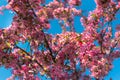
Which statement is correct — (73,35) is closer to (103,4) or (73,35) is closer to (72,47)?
(72,47)

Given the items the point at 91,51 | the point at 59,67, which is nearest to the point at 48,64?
the point at 59,67

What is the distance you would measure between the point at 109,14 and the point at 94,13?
819mm

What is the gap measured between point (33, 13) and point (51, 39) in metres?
1.79

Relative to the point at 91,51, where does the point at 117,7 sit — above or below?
above

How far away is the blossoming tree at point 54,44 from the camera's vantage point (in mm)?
18359

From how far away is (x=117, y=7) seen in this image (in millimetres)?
21453

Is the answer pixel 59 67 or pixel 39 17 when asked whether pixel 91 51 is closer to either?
pixel 59 67

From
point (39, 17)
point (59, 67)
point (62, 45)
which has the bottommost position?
point (59, 67)

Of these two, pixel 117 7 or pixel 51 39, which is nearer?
pixel 51 39

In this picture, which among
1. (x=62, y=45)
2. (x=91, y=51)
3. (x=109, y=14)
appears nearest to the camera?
(x=91, y=51)

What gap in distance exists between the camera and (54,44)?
20516 mm

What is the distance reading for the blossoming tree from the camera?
723 inches

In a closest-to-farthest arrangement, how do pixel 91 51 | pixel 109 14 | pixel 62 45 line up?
pixel 91 51, pixel 62 45, pixel 109 14

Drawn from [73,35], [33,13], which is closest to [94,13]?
[73,35]
